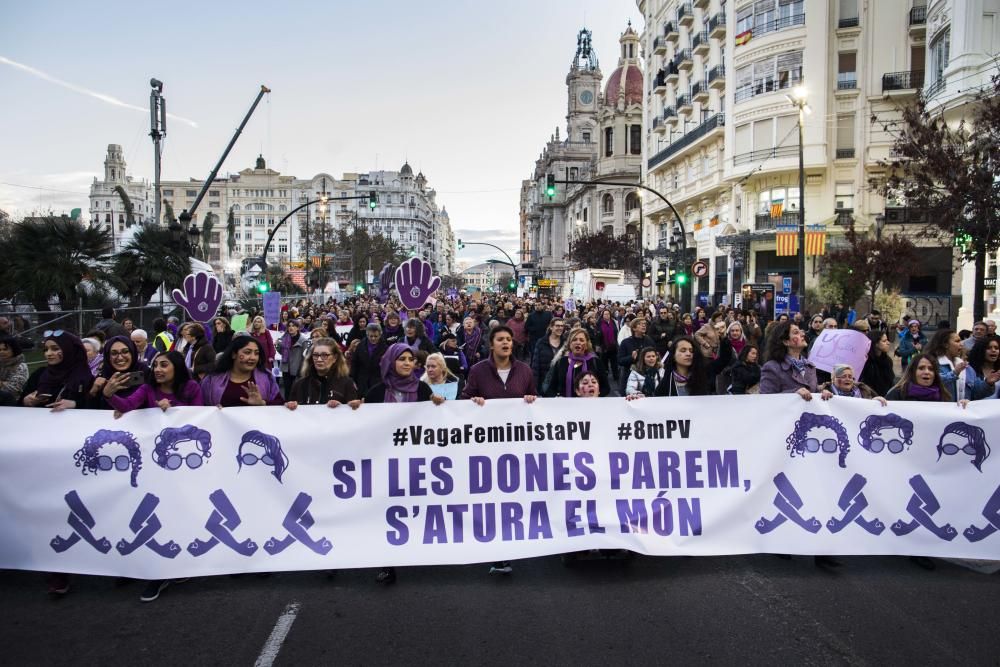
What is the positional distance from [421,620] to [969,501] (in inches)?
153

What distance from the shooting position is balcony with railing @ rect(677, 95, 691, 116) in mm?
46275

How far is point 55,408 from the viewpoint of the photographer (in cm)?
506

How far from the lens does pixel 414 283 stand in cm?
1333

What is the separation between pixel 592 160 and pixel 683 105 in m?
69.4

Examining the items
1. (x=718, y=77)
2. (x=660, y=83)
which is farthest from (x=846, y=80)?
(x=660, y=83)

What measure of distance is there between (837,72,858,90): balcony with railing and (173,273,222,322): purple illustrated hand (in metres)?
32.6

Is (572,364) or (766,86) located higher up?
(766,86)

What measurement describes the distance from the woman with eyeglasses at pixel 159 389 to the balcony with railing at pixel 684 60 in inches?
1775

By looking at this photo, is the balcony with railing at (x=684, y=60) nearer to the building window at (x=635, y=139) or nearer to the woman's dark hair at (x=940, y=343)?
the building window at (x=635, y=139)

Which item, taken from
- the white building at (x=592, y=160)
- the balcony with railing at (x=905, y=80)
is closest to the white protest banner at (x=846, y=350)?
the balcony with railing at (x=905, y=80)

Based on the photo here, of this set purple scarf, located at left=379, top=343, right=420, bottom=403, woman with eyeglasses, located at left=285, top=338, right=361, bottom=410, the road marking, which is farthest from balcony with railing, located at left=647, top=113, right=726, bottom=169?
the road marking

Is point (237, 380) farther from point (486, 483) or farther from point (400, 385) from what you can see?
point (486, 483)

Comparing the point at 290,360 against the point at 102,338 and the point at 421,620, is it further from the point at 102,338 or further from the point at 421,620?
the point at 421,620

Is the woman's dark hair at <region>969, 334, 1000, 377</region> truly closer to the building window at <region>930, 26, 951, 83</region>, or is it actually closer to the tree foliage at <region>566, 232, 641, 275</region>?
the building window at <region>930, 26, 951, 83</region>
